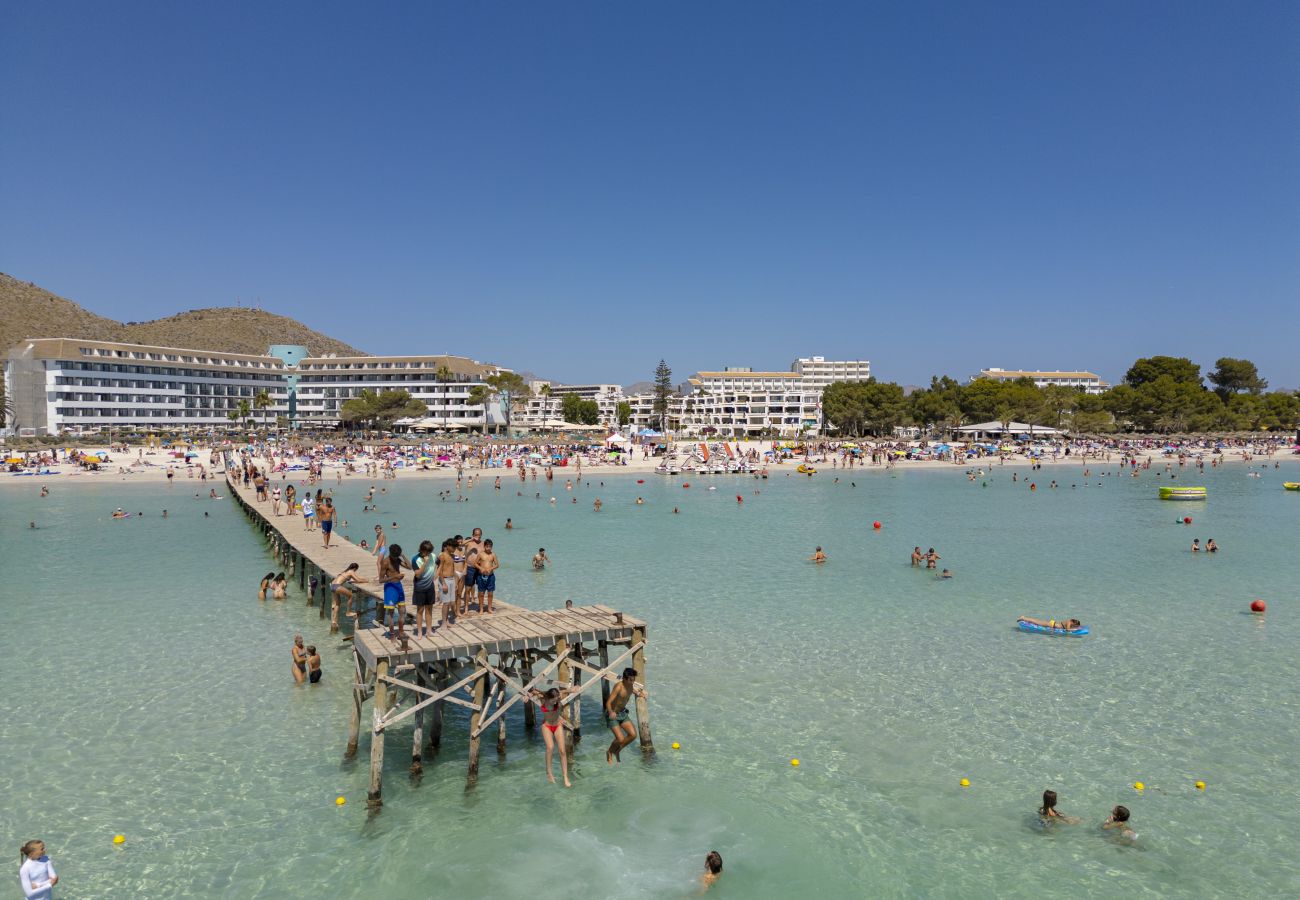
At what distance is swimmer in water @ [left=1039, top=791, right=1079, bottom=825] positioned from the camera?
10.8m

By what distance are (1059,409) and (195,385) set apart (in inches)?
4902

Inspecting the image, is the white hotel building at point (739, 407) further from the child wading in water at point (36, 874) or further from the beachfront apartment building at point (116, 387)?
the child wading in water at point (36, 874)

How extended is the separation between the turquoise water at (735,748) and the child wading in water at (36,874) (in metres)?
1.09

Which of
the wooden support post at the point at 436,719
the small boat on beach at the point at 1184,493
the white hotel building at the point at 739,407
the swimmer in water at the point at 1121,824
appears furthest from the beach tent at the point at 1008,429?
the wooden support post at the point at 436,719

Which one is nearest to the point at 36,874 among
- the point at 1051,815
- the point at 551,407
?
the point at 1051,815

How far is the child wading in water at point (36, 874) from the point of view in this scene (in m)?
8.35

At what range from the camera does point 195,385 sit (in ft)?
361

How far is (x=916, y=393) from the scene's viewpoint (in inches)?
5113

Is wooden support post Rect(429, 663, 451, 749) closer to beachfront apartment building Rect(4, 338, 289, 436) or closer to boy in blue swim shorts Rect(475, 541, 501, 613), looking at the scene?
boy in blue swim shorts Rect(475, 541, 501, 613)

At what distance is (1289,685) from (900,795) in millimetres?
10219

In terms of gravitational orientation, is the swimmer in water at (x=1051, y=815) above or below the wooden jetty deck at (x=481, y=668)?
below

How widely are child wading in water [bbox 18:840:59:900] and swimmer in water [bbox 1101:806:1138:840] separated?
12.5 meters

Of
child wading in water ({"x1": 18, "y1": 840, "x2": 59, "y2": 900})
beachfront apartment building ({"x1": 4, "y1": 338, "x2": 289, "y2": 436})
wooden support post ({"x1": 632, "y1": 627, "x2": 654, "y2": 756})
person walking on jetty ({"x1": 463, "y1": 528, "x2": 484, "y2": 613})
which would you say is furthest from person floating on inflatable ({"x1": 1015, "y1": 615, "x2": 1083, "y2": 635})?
beachfront apartment building ({"x1": 4, "y1": 338, "x2": 289, "y2": 436})

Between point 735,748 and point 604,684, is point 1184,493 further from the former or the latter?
point 604,684
